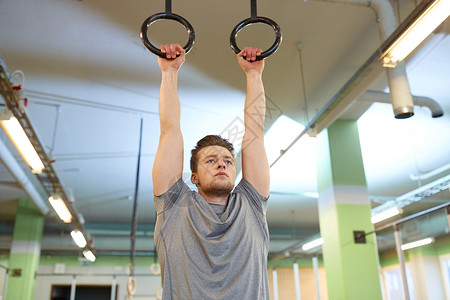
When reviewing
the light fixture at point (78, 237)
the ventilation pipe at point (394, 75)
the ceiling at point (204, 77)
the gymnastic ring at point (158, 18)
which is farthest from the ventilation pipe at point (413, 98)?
the light fixture at point (78, 237)

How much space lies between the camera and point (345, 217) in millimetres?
4086

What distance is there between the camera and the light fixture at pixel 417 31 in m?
1.96

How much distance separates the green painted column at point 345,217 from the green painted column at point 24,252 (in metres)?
5.19

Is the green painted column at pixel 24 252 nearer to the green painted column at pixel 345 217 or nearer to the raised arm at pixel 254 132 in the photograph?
the green painted column at pixel 345 217

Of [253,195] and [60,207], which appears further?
[60,207]

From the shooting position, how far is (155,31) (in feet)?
9.82

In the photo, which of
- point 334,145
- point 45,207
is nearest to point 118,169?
point 45,207

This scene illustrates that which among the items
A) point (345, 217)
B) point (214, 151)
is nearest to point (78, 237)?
point (345, 217)

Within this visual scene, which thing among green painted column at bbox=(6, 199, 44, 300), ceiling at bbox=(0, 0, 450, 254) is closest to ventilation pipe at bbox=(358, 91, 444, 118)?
ceiling at bbox=(0, 0, 450, 254)

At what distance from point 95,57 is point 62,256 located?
7.69 m

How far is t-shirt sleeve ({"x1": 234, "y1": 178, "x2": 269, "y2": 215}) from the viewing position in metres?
1.26

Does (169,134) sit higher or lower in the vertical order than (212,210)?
higher

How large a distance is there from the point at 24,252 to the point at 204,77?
5334mm

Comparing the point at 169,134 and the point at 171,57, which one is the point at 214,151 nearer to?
the point at 169,134
